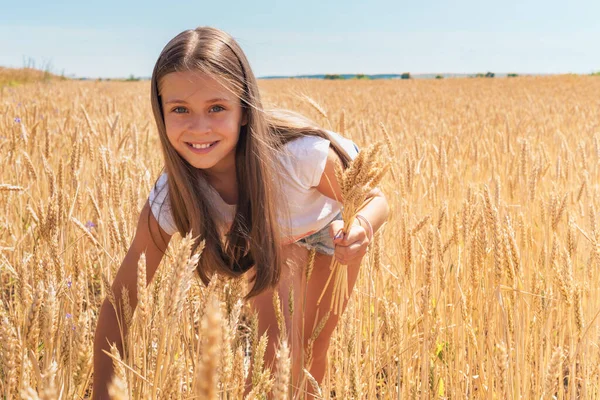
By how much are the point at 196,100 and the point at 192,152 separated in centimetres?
13

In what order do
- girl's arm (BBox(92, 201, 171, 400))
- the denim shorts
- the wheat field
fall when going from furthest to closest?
the denim shorts, girl's arm (BBox(92, 201, 171, 400)), the wheat field

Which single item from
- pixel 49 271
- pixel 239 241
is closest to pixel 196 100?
pixel 239 241

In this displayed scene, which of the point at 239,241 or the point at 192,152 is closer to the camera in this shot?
the point at 192,152

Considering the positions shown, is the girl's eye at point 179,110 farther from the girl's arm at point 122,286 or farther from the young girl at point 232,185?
the girl's arm at point 122,286

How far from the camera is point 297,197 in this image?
5.45 feet

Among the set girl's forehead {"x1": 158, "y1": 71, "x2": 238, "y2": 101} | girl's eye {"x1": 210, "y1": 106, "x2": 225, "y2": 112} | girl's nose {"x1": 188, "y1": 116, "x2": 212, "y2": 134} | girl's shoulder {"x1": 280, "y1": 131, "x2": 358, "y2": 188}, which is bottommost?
girl's shoulder {"x1": 280, "y1": 131, "x2": 358, "y2": 188}

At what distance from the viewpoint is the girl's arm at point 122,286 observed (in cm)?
121

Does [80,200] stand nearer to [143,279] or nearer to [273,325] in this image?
[273,325]

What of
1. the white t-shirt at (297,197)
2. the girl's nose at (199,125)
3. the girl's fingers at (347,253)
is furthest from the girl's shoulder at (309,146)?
the girl's fingers at (347,253)

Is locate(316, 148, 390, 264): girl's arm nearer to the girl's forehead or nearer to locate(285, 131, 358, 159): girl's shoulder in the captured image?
locate(285, 131, 358, 159): girl's shoulder

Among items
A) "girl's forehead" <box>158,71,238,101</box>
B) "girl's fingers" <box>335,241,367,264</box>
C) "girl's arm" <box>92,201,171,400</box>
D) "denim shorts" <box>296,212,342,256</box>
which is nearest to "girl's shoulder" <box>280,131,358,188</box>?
"denim shorts" <box>296,212,342,256</box>

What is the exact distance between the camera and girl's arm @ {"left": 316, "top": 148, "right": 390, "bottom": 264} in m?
1.08

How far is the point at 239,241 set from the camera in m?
1.54

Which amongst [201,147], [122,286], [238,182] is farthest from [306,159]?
[122,286]
